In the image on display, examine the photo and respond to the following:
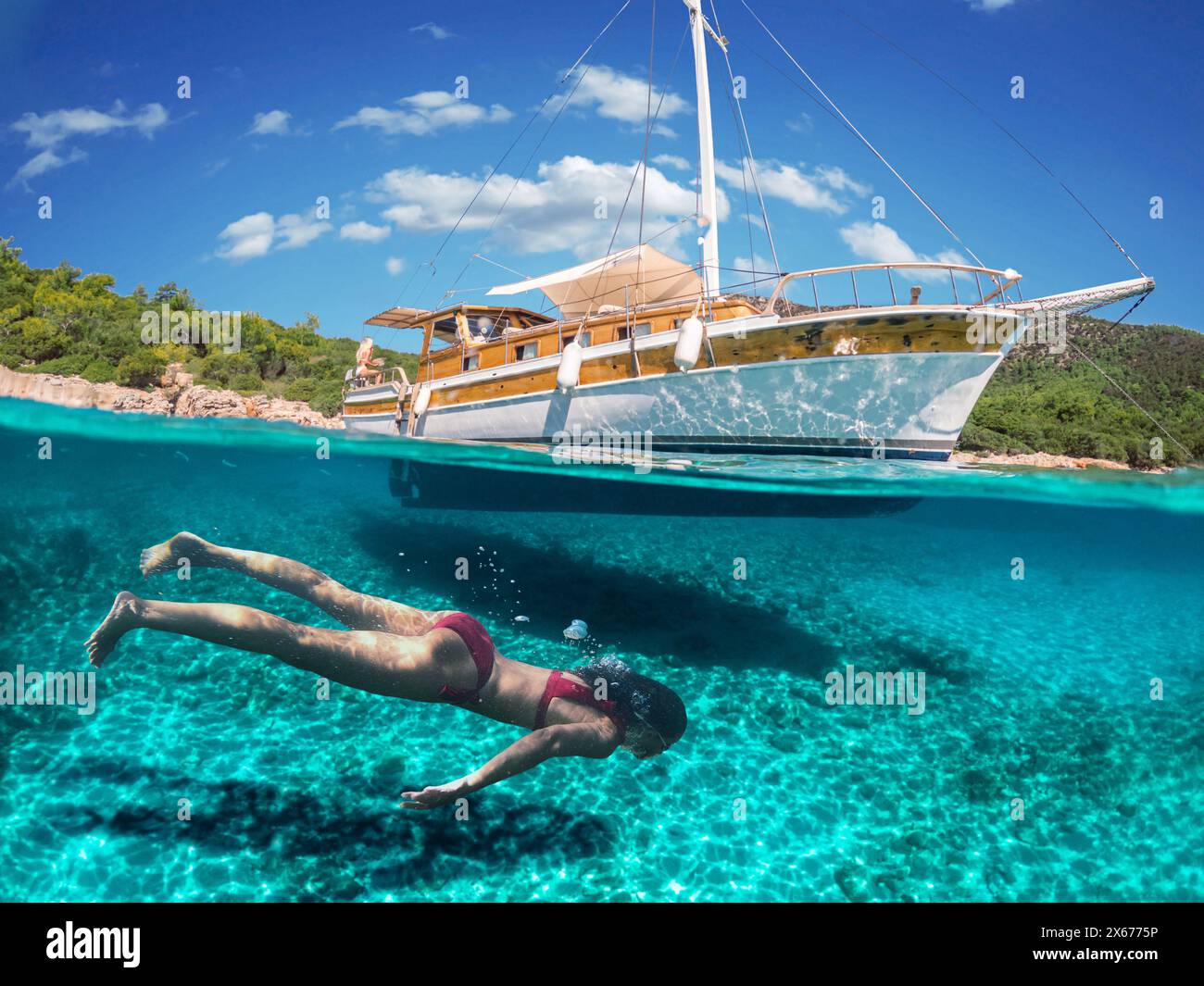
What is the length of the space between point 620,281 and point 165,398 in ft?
53.7

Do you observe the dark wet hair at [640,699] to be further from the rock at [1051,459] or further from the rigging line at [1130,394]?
the rock at [1051,459]

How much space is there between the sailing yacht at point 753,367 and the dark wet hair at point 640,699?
5380 millimetres

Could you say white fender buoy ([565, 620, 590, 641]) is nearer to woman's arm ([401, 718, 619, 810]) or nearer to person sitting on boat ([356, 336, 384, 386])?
woman's arm ([401, 718, 619, 810])

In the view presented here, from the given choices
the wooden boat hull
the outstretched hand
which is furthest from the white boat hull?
the outstretched hand

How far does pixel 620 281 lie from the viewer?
14414 mm

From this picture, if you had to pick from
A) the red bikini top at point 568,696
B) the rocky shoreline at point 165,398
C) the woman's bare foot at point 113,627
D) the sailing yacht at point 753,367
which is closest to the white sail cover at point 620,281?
the sailing yacht at point 753,367

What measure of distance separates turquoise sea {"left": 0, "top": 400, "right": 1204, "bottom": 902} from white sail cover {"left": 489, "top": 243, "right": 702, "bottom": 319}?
4.33 metres

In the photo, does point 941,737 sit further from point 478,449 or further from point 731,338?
point 478,449

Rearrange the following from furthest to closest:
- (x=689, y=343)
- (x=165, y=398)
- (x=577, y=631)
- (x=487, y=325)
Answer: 1. (x=165, y=398)
2. (x=487, y=325)
3. (x=577, y=631)
4. (x=689, y=343)

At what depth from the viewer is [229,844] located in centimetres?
612

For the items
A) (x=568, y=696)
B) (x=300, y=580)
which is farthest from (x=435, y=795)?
(x=300, y=580)

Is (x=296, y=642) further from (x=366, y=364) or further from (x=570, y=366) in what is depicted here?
(x=366, y=364)

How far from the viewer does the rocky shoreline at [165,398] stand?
37.1 feet

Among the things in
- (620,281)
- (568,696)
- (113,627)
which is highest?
(620,281)
